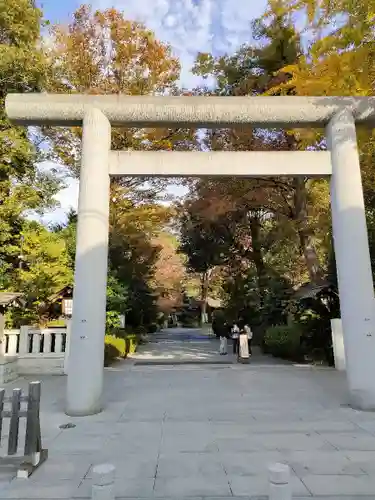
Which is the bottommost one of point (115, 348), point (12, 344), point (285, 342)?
point (115, 348)

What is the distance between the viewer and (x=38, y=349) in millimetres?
11859

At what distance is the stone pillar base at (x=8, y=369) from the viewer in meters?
10.2

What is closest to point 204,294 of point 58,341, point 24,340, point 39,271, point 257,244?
point 257,244

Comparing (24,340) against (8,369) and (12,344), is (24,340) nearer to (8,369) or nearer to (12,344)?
(12,344)

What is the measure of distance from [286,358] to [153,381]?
7.26 meters

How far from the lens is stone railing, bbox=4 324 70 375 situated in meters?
11.7

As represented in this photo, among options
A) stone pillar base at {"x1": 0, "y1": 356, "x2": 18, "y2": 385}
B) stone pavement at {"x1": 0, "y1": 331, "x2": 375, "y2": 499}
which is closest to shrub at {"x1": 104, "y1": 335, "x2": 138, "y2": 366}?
stone pillar base at {"x1": 0, "y1": 356, "x2": 18, "y2": 385}

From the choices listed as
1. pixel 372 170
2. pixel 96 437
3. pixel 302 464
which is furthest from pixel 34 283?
pixel 372 170

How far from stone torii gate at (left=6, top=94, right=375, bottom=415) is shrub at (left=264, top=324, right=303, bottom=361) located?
745 cm

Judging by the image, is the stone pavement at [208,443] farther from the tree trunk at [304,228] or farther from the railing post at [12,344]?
the tree trunk at [304,228]

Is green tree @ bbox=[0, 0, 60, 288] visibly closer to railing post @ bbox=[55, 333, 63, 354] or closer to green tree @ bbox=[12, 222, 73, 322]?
green tree @ bbox=[12, 222, 73, 322]

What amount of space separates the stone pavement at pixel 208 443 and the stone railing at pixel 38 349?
2.15 meters

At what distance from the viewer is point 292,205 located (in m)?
19.4

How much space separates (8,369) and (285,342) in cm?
1017
